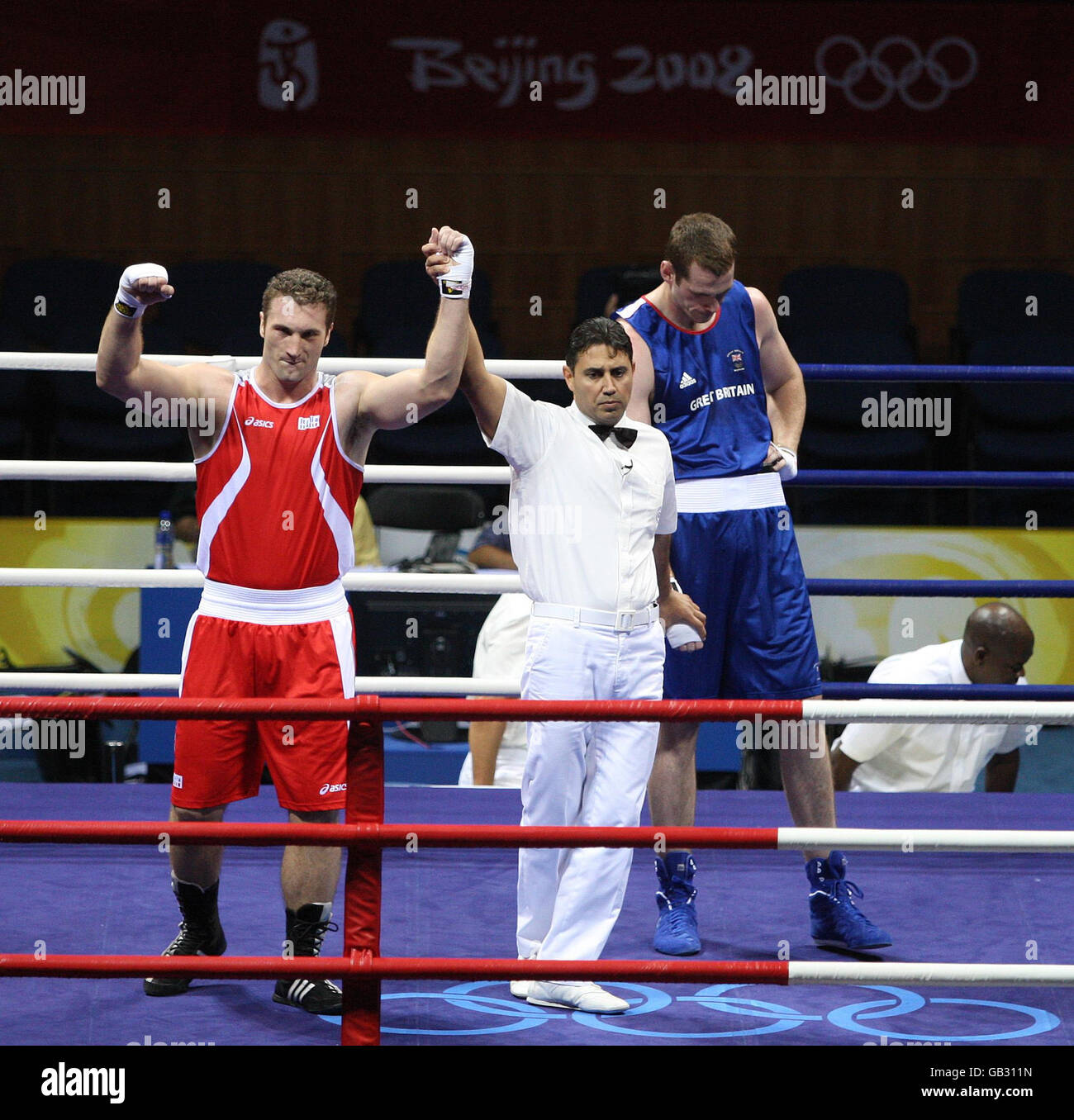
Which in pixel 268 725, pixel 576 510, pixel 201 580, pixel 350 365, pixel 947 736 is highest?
pixel 350 365

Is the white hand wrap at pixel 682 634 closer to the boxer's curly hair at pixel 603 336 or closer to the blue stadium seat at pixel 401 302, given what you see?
the boxer's curly hair at pixel 603 336

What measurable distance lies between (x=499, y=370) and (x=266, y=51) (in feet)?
12.9

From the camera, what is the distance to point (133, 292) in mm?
2406

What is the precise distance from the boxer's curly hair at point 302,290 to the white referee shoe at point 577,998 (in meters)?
1.16

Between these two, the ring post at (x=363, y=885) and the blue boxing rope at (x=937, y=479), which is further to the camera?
the blue boxing rope at (x=937, y=479)

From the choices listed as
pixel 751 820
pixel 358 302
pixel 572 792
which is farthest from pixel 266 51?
pixel 572 792

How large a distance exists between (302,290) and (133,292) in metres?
0.29

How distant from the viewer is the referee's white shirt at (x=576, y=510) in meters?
2.68

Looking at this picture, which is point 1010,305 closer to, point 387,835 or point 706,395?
point 706,395

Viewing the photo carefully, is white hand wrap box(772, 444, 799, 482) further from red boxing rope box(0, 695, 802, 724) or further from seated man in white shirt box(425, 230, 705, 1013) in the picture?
red boxing rope box(0, 695, 802, 724)

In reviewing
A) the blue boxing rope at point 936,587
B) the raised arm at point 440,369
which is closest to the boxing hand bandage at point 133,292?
the raised arm at point 440,369

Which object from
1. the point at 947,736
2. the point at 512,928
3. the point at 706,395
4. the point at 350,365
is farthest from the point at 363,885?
the point at 947,736

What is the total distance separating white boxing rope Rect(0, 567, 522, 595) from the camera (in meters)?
3.36

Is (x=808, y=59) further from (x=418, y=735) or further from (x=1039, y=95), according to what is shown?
(x=418, y=735)
